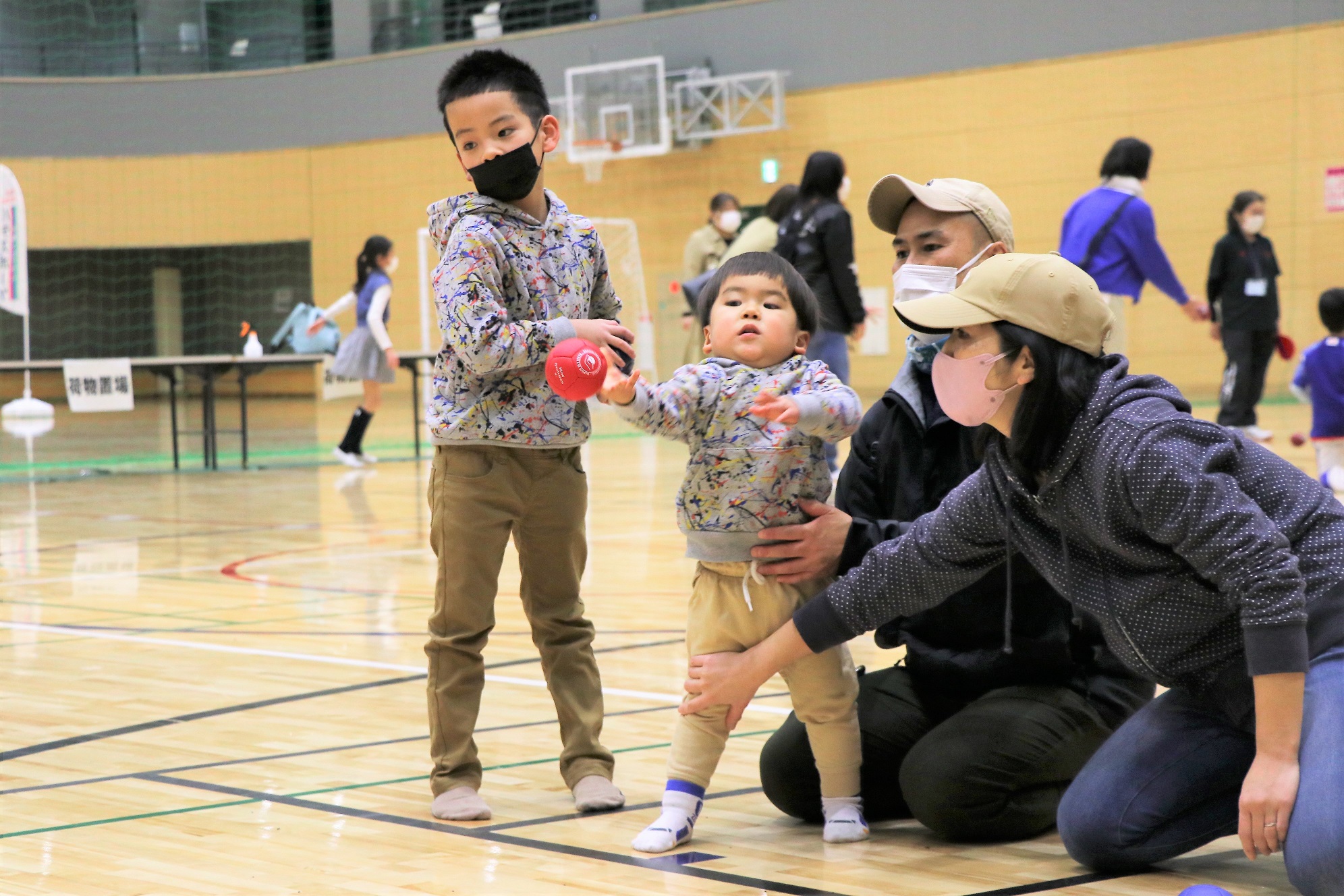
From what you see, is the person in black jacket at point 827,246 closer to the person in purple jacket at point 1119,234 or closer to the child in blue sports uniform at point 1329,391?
the person in purple jacket at point 1119,234

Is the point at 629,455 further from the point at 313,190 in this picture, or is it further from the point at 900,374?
the point at 313,190

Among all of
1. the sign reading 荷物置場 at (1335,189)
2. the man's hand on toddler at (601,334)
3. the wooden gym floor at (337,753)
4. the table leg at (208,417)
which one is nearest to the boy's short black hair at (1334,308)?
the wooden gym floor at (337,753)

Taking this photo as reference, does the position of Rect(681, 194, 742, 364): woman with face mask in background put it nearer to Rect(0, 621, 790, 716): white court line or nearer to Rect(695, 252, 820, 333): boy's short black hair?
Rect(0, 621, 790, 716): white court line

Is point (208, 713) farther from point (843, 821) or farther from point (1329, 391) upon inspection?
point (1329, 391)

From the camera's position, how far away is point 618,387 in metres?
2.31

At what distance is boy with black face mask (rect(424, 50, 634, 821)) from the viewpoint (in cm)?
255

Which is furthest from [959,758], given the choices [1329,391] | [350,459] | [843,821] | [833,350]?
[350,459]

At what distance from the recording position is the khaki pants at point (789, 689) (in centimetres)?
239

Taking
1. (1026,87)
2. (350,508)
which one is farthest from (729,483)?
(1026,87)

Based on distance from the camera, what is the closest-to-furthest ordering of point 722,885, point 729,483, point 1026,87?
point 722,885, point 729,483, point 1026,87

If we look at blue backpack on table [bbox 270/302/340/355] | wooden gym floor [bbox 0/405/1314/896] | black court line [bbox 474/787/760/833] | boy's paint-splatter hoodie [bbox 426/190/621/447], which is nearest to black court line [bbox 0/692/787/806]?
wooden gym floor [bbox 0/405/1314/896]

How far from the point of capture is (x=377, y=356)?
400 inches

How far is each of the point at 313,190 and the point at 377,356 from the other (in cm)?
949

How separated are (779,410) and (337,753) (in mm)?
1286
